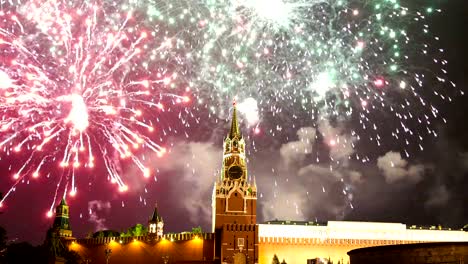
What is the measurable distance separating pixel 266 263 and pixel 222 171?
482 inches

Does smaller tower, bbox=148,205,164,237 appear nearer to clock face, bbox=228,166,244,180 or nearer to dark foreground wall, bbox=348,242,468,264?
clock face, bbox=228,166,244,180

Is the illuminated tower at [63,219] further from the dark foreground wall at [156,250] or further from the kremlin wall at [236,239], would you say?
the dark foreground wall at [156,250]

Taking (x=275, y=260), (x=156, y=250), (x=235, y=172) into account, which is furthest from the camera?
(x=235, y=172)

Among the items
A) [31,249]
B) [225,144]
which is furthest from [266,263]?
[31,249]

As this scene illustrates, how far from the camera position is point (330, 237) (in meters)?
75.4

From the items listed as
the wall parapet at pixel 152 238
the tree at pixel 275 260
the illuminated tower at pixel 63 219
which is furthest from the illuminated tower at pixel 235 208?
the illuminated tower at pixel 63 219

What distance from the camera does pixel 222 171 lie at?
67062 mm

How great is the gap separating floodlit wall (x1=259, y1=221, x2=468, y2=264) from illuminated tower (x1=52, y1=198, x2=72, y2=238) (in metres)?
28.4

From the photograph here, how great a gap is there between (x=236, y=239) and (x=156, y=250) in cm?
882

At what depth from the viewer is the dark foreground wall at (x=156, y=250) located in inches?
2355

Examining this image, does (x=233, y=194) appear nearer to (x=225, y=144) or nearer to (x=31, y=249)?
(x=225, y=144)

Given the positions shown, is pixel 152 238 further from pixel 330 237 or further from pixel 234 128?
pixel 330 237

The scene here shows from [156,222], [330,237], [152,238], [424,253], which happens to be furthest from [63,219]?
[424,253]

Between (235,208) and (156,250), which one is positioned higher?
(235,208)
